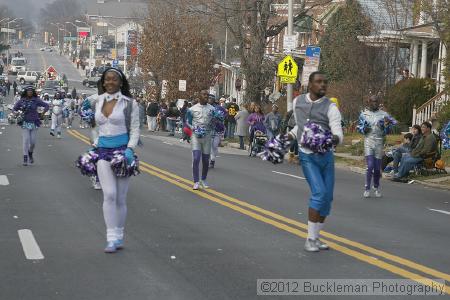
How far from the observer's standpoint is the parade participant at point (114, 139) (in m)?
10.2

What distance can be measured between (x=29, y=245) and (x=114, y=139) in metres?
1.56

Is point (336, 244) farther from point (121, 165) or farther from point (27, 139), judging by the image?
point (27, 139)

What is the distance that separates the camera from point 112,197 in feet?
33.7

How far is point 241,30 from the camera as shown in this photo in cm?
3991

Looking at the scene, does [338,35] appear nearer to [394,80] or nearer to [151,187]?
[394,80]

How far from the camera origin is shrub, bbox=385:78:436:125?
36875 millimetres

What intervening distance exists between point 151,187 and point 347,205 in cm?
369

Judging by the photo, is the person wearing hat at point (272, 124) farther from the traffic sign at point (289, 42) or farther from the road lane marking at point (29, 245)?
the road lane marking at point (29, 245)

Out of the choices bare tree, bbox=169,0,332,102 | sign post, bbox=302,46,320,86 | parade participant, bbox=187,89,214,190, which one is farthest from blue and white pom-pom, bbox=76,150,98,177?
bare tree, bbox=169,0,332,102

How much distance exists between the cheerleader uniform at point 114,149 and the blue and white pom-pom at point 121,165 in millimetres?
54

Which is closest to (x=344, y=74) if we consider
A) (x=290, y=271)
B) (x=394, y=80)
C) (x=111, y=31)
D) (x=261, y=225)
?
(x=394, y=80)

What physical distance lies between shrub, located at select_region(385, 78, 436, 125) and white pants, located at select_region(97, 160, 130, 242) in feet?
90.8

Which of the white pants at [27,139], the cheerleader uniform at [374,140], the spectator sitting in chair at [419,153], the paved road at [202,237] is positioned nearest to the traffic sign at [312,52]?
the spectator sitting in chair at [419,153]

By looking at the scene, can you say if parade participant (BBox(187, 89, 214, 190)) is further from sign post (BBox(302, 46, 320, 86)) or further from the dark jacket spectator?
the dark jacket spectator
